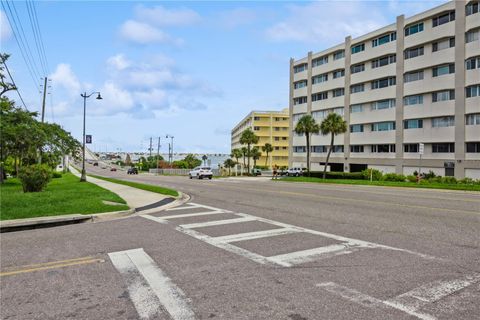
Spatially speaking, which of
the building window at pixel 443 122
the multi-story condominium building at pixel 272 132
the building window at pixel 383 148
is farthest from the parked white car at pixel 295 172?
the multi-story condominium building at pixel 272 132

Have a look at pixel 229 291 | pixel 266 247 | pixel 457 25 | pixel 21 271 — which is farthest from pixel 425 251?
pixel 457 25

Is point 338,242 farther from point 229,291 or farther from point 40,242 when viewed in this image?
point 40,242

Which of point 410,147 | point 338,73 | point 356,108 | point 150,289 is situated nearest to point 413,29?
point 356,108

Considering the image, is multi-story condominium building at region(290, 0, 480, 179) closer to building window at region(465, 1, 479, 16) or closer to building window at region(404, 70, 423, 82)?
building window at region(465, 1, 479, 16)

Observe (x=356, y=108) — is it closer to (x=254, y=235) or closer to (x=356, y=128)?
(x=356, y=128)

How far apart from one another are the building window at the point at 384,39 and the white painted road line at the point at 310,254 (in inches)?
1954

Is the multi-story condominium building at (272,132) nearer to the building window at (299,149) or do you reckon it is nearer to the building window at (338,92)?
the building window at (299,149)

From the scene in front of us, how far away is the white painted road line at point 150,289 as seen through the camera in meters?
4.09

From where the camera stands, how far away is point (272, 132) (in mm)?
108062

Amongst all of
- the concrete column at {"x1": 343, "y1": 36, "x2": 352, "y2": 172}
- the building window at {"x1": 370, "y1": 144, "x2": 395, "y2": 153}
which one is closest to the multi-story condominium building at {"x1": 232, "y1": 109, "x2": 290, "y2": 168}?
the concrete column at {"x1": 343, "y1": 36, "x2": 352, "y2": 172}

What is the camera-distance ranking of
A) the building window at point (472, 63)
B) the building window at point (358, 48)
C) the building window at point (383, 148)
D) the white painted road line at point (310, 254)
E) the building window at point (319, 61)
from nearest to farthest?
the white painted road line at point (310, 254)
the building window at point (472, 63)
the building window at point (383, 148)
the building window at point (358, 48)
the building window at point (319, 61)

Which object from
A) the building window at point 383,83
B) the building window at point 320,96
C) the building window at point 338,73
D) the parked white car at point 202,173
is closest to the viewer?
the parked white car at point 202,173

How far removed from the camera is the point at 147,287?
4.89 metres

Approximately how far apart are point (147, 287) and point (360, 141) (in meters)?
53.3
